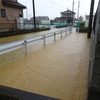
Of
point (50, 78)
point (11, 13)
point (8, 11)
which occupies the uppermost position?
point (8, 11)

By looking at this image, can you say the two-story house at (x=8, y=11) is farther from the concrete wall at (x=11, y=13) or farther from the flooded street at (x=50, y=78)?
the flooded street at (x=50, y=78)

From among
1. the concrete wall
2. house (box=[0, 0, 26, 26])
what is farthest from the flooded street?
house (box=[0, 0, 26, 26])

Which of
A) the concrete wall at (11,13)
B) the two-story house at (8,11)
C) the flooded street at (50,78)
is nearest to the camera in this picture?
the flooded street at (50,78)

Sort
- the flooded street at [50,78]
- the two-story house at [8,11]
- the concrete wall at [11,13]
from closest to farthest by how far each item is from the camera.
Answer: the flooded street at [50,78]
the two-story house at [8,11]
the concrete wall at [11,13]

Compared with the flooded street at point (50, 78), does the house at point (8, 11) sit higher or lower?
higher

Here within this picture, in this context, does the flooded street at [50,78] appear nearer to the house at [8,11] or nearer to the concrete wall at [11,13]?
the concrete wall at [11,13]

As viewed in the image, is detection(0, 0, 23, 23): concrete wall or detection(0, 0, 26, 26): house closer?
detection(0, 0, 26, 26): house

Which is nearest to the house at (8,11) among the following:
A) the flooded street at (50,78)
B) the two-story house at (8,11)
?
the two-story house at (8,11)

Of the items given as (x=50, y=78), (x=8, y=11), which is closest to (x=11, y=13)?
(x=8, y=11)

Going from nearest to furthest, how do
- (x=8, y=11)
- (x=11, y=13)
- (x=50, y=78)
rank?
(x=50, y=78) → (x=8, y=11) → (x=11, y=13)

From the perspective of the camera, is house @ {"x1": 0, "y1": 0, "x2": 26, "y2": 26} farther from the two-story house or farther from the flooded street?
the flooded street

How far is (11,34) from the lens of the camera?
1179cm

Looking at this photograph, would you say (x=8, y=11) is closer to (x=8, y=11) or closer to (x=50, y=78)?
(x=8, y=11)

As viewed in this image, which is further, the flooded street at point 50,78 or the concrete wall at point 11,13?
the concrete wall at point 11,13
